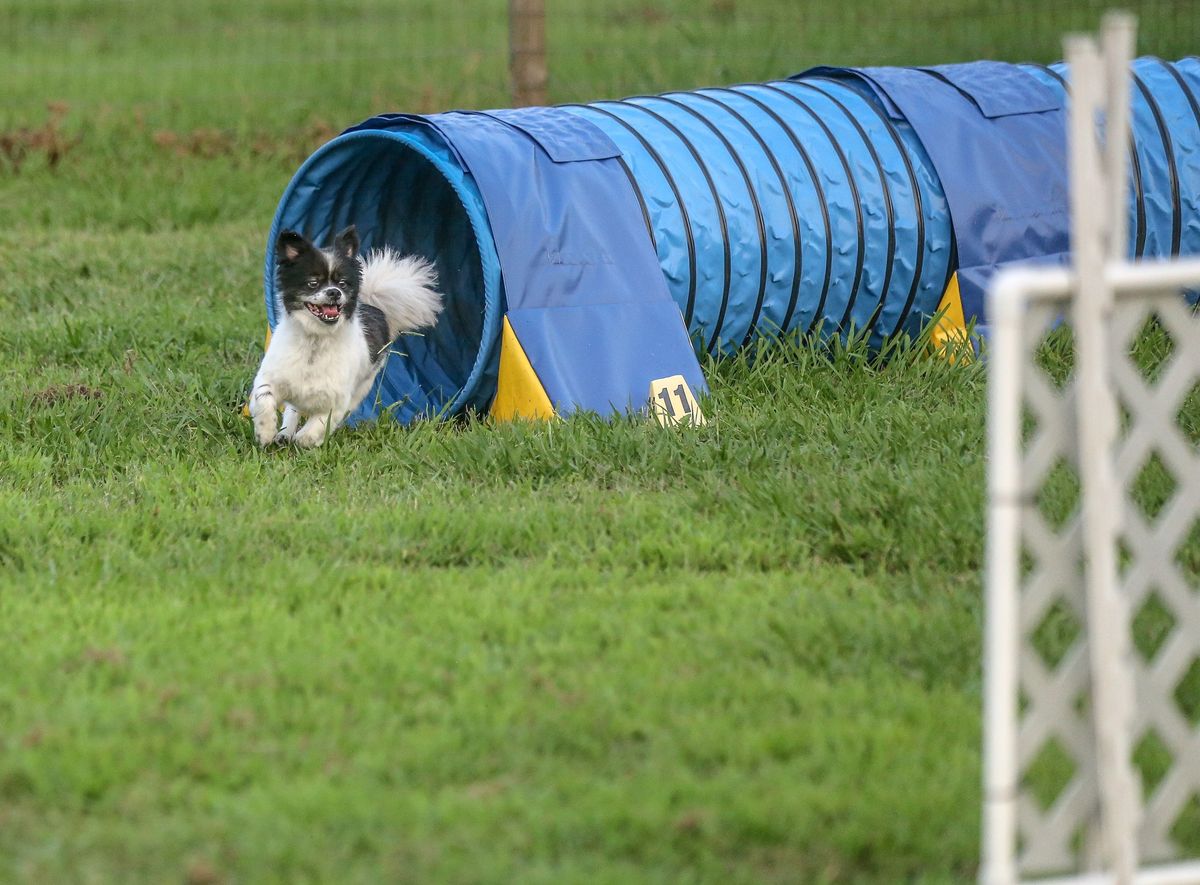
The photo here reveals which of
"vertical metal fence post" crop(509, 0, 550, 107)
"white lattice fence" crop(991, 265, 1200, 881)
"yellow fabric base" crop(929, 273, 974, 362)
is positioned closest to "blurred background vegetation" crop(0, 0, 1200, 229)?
"vertical metal fence post" crop(509, 0, 550, 107)

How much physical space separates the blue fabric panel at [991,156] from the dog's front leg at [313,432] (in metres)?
2.83

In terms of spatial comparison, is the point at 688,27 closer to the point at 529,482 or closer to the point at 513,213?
the point at 513,213

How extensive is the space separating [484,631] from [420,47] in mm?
12274

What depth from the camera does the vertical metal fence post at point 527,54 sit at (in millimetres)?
9633

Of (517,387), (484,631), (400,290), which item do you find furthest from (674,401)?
(484,631)

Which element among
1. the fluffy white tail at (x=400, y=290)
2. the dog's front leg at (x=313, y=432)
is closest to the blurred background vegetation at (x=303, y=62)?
the fluffy white tail at (x=400, y=290)

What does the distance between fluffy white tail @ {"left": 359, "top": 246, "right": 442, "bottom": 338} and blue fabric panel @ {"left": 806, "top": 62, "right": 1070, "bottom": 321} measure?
2.27 meters

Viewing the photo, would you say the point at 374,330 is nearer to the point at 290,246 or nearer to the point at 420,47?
the point at 290,246

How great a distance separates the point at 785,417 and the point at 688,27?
35.7ft

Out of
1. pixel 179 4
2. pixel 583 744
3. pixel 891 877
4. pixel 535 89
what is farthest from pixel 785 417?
pixel 179 4

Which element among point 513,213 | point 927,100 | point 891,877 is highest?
point 927,100

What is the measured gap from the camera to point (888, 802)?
292 centimetres

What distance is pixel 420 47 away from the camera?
1512cm

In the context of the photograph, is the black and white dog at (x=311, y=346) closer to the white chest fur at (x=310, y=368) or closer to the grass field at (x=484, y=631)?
the white chest fur at (x=310, y=368)
